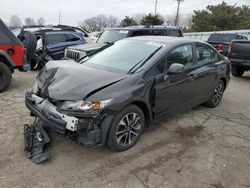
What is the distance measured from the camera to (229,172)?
10.6 feet

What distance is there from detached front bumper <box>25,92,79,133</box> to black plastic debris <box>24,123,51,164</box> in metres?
0.37

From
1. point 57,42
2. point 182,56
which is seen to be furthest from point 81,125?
point 57,42

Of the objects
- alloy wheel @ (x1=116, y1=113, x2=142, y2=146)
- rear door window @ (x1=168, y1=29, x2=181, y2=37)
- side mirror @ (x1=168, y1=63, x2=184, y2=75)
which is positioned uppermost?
rear door window @ (x1=168, y1=29, x2=181, y2=37)

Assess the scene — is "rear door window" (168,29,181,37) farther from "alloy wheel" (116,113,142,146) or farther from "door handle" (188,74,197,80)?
"alloy wheel" (116,113,142,146)

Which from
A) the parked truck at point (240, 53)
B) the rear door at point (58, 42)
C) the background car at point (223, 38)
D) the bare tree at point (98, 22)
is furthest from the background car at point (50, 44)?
the bare tree at point (98, 22)

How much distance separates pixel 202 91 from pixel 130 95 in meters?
2.20

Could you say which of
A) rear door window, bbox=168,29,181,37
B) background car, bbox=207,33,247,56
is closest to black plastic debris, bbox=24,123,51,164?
rear door window, bbox=168,29,181,37

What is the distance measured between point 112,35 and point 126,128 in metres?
5.68

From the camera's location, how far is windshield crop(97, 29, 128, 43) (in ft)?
26.7

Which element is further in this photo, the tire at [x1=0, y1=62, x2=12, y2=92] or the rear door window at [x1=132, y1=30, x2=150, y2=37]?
the rear door window at [x1=132, y1=30, x2=150, y2=37]

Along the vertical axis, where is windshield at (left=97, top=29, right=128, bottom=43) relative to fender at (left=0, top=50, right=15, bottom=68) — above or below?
above

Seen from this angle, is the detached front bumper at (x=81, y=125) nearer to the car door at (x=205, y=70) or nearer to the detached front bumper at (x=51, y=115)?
the detached front bumper at (x=51, y=115)

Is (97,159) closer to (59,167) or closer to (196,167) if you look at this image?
(59,167)

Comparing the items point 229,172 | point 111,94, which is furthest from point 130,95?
point 229,172
